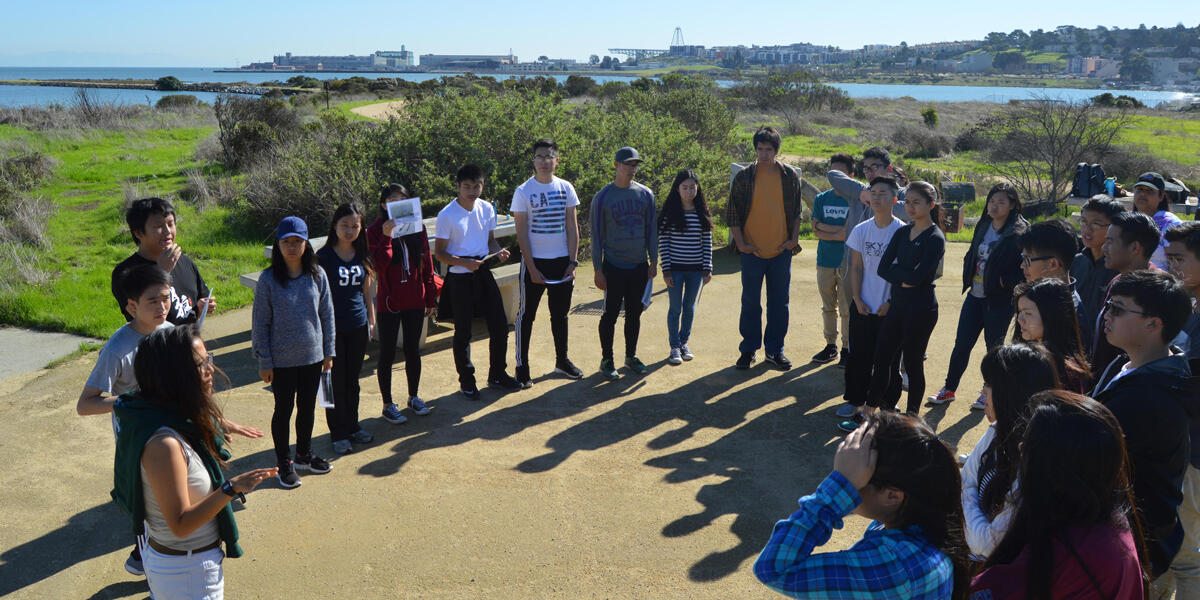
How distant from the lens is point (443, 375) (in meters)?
6.71

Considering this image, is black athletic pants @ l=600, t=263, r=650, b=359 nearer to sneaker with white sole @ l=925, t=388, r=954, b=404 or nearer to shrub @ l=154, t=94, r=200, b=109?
sneaker with white sole @ l=925, t=388, r=954, b=404

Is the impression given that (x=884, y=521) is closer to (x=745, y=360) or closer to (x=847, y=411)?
(x=847, y=411)

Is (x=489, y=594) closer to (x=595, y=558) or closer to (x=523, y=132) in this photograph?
(x=595, y=558)

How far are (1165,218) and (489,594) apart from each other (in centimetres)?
498

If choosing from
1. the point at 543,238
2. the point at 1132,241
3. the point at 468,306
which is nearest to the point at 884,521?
the point at 1132,241

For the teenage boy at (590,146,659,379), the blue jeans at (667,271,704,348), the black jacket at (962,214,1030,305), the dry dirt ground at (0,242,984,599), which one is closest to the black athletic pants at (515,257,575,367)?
the teenage boy at (590,146,659,379)

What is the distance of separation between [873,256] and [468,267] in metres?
2.79

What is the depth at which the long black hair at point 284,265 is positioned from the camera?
14.8 ft

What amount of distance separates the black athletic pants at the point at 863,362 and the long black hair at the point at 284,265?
3.48m

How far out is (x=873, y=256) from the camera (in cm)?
557

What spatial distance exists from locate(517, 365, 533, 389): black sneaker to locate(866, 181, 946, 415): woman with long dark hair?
8.32 feet

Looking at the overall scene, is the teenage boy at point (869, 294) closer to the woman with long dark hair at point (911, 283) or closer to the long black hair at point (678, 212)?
the woman with long dark hair at point (911, 283)

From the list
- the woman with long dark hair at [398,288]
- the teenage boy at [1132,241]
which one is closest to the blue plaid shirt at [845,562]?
the teenage boy at [1132,241]

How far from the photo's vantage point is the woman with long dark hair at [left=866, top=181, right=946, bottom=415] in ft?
16.9
